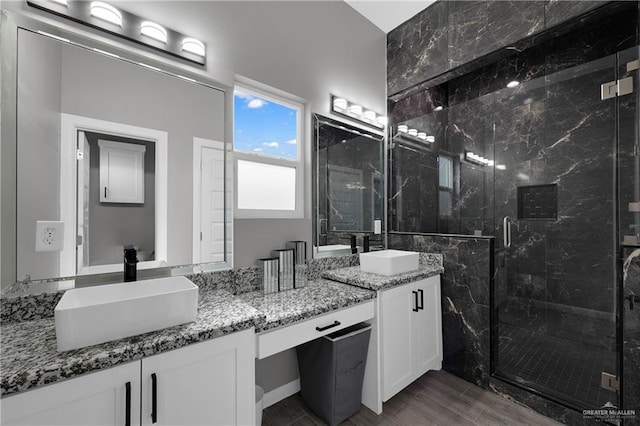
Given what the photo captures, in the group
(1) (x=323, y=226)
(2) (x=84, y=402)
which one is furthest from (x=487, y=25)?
(2) (x=84, y=402)

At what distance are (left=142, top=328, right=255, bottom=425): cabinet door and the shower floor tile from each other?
2001 mm

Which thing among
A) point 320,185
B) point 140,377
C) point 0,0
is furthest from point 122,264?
point 320,185

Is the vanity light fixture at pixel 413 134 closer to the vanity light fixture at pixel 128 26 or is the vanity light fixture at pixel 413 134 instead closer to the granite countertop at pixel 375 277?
the granite countertop at pixel 375 277

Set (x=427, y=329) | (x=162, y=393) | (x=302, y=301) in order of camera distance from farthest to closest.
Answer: (x=427, y=329), (x=302, y=301), (x=162, y=393)

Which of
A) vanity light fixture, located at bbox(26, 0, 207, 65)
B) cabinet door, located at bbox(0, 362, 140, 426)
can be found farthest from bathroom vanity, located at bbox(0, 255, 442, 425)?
vanity light fixture, located at bbox(26, 0, 207, 65)

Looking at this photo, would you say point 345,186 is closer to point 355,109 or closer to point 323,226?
point 323,226

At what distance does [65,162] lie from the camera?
1270 millimetres

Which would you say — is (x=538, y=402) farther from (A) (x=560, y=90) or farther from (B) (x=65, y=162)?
(B) (x=65, y=162)

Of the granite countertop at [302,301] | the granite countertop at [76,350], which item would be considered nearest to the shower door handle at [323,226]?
the granite countertop at [302,301]

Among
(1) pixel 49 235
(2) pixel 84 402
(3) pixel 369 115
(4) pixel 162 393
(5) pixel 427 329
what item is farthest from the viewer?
(3) pixel 369 115

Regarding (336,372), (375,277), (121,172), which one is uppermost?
(121,172)

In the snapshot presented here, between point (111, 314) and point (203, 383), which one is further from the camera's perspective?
point (203, 383)

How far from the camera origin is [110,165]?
4.52 ft

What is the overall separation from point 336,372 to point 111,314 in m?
1.21
